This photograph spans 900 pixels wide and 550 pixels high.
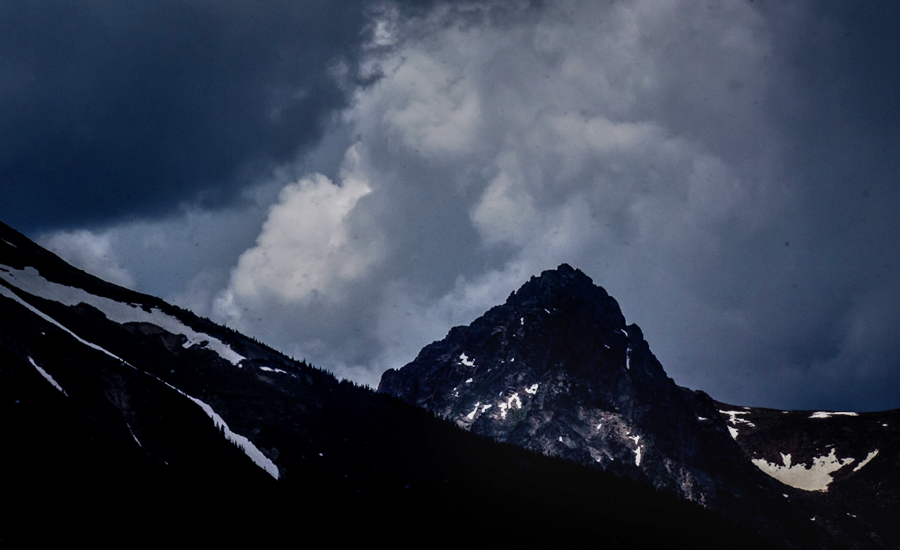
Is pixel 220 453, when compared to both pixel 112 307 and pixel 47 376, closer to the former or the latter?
pixel 47 376

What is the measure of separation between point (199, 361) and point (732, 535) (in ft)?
442

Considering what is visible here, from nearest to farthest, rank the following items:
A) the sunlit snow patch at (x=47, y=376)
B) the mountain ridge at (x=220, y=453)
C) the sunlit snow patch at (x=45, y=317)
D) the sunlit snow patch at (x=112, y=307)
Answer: the mountain ridge at (x=220, y=453)
the sunlit snow patch at (x=47, y=376)
the sunlit snow patch at (x=45, y=317)
the sunlit snow patch at (x=112, y=307)

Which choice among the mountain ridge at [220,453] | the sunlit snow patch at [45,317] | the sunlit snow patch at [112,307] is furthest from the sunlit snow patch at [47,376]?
the sunlit snow patch at [112,307]

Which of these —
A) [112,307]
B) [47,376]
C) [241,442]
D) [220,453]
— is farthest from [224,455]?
[112,307]

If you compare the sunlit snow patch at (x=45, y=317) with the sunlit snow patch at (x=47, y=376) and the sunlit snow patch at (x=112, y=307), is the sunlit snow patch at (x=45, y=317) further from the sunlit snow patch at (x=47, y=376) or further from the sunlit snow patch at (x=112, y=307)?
the sunlit snow patch at (x=47, y=376)

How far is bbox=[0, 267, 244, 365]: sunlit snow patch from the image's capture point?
450 feet

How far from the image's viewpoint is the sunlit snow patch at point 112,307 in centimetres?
13712

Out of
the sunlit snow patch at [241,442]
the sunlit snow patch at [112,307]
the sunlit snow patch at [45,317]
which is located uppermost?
the sunlit snow patch at [112,307]

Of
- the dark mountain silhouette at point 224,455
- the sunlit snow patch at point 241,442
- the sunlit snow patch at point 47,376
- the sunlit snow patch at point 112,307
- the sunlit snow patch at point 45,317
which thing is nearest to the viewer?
the dark mountain silhouette at point 224,455

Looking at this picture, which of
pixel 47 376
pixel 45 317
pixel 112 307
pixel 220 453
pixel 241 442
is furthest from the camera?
pixel 112 307

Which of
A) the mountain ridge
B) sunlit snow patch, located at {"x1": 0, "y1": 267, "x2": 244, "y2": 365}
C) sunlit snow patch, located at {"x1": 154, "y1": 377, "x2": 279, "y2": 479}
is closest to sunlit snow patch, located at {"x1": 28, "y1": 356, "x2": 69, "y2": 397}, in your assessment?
the mountain ridge

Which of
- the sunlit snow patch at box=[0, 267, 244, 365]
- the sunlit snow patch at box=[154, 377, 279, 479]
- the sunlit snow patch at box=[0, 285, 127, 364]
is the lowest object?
the sunlit snow patch at box=[154, 377, 279, 479]

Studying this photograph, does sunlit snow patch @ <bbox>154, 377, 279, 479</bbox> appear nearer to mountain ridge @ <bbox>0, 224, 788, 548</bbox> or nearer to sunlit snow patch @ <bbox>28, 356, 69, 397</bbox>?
mountain ridge @ <bbox>0, 224, 788, 548</bbox>

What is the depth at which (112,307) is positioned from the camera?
14900 cm
